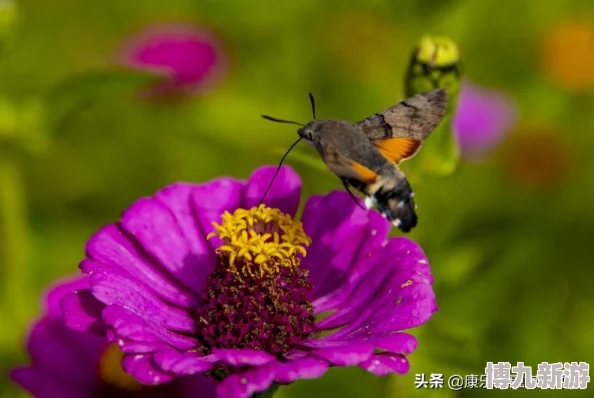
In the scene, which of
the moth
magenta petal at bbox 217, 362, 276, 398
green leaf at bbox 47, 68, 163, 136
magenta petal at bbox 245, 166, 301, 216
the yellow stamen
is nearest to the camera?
magenta petal at bbox 217, 362, 276, 398

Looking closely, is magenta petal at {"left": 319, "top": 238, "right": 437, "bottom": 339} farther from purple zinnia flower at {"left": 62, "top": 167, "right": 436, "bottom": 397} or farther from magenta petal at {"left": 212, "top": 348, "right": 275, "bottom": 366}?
magenta petal at {"left": 212, "top": 348, "right": 275, "bottom": 366}

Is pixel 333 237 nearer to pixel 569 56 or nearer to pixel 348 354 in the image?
pixel 348 354

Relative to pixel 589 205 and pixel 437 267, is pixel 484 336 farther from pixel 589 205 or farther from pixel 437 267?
pixel 589 205

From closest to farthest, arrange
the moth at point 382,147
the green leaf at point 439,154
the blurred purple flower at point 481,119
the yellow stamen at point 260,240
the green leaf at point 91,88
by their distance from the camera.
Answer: the moth at point 382,147 → the yellow stamen at point 260,240 → the green leaf at point 439,154 → the green leaf at point 91,88 → the blurred purple flower at point 481,119

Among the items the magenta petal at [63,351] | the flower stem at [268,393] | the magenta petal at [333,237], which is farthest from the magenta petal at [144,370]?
the magenta petal at [63,351]

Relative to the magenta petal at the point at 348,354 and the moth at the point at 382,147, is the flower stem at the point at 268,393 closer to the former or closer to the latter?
the magenta petal at the point at 348,354

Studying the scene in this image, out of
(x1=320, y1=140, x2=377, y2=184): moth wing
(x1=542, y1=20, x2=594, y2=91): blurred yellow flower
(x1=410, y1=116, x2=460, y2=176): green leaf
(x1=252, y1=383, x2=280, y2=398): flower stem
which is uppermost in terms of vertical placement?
(x1=542, y1=20, x2=594, y2=91): blurred yellow flower

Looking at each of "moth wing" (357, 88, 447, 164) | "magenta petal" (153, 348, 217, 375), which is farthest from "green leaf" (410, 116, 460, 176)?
"magenta petal" (153, 348, 217, 375)
